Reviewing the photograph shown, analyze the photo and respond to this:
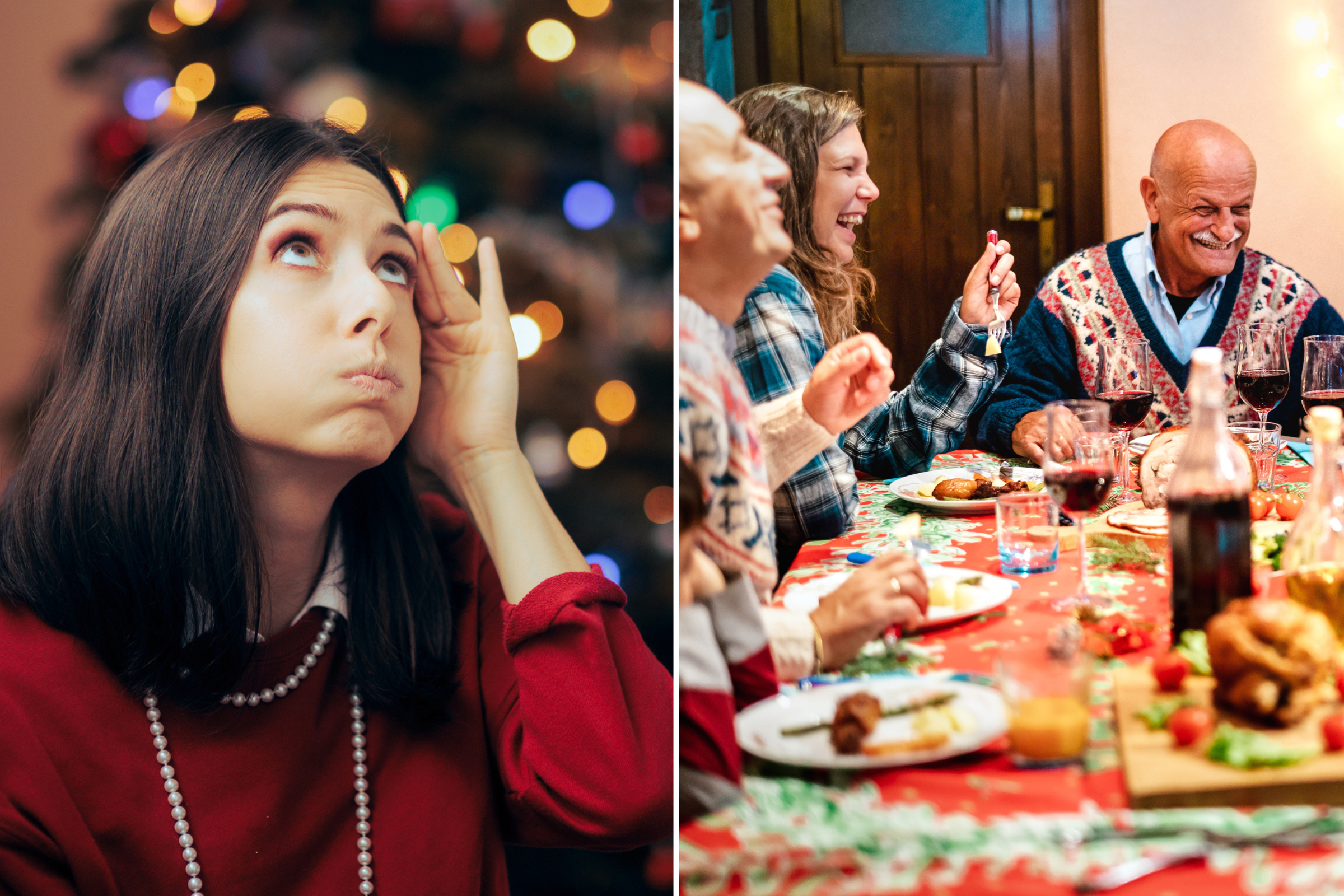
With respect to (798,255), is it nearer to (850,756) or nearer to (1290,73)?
(850,756)

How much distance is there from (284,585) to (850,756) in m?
0.44

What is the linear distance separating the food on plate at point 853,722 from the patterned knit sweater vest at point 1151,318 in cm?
164

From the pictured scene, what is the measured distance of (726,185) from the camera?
0.70 meters

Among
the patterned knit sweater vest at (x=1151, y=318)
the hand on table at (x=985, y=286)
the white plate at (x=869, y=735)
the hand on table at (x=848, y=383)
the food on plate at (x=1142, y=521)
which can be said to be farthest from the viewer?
the patterned knit sweater vest at (x=1151, y=318)

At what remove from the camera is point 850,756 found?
650 millimetres

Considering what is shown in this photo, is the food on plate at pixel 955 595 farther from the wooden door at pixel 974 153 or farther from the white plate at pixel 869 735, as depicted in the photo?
the wooden door at pixel 974 153

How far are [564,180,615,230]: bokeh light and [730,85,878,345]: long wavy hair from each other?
35.2 inches

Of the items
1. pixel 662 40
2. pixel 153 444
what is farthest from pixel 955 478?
pixel 153 444

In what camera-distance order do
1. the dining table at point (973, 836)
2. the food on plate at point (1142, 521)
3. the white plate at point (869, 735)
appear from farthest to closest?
the food on plate at point (1142, 521), the white plate at point (869, 735), the dining table at point (973, 836)

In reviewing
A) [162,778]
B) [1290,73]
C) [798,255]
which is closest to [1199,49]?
[1290,73]

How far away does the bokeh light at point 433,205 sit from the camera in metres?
0.79

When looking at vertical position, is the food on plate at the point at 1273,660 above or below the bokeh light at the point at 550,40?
below

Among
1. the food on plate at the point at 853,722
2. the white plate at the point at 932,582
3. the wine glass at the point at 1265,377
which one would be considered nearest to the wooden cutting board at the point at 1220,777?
the food on plate at the point at 853,722

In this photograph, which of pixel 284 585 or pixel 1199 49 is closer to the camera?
pixel 284 585
